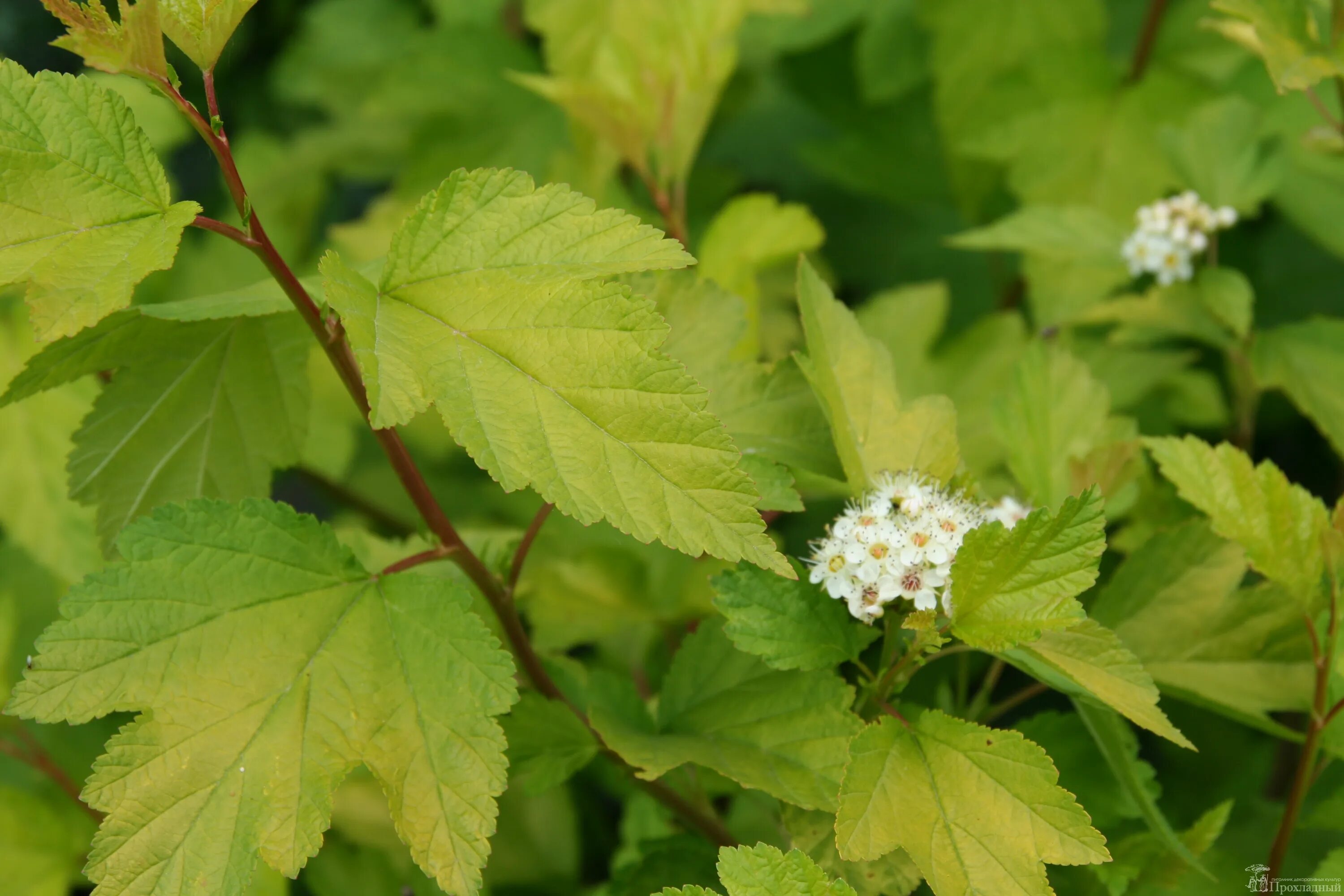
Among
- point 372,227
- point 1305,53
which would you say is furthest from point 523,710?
point 372,227

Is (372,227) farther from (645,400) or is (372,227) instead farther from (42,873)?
(645,400)

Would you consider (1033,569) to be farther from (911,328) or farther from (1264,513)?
(911,328)

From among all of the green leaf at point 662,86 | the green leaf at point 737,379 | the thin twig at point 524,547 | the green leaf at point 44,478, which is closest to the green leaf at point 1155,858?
the green leaf at point 737,379

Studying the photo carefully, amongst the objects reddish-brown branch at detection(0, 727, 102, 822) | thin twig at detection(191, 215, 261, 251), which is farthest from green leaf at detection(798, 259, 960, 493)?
reddish-brown branch at detection(0, 727, 102, 822)

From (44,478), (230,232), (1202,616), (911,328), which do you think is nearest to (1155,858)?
(1202,616)

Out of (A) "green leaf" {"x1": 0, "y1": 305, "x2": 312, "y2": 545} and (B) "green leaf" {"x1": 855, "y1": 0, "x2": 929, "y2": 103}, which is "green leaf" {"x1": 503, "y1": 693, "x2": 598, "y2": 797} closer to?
(A) "green leaf" {"x1": 0, "y1": 305, "x2": 312, "y2": 545}

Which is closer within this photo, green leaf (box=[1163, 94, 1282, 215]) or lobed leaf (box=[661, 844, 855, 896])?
lobed leaf (box=[661, 844, 855, 896])
